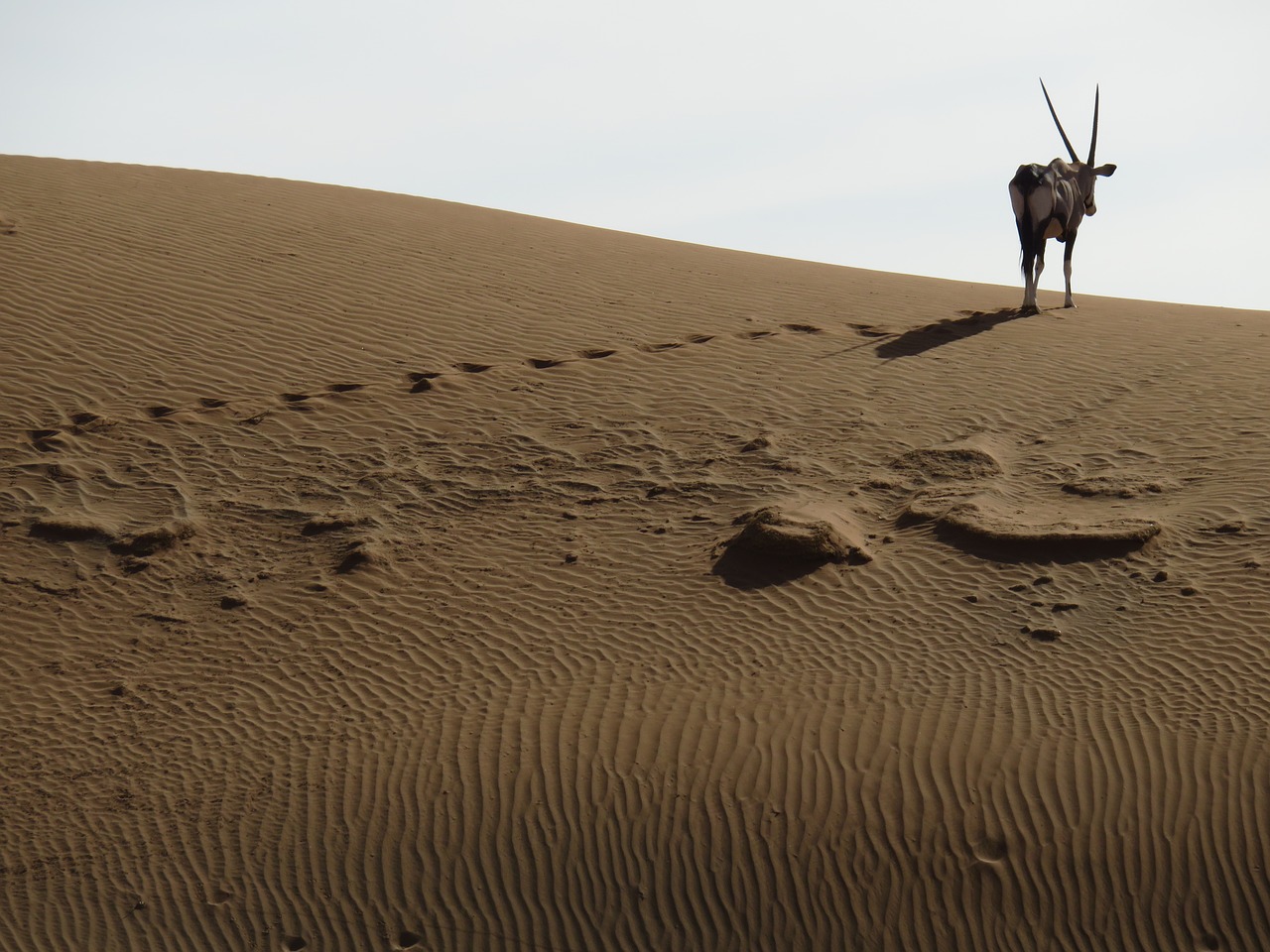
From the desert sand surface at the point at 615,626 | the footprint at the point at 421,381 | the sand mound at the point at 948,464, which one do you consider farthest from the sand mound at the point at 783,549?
the footprint at the point at 421,381

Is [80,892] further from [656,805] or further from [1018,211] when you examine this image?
[1018,211]

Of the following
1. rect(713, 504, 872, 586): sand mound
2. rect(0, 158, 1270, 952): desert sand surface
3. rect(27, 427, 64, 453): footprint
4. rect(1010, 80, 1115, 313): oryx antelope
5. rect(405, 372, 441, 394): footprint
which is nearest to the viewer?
rect(0, 158, 1270, 952): desert sand surface

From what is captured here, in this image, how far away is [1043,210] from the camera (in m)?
13.9

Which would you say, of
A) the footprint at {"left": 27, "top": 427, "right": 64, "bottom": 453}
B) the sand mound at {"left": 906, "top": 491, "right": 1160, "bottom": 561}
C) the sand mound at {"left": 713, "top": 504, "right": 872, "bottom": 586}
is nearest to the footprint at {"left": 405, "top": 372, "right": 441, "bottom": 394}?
the footprint at {"left": 27, "top": 427, "right": 64, "bottom": 453}

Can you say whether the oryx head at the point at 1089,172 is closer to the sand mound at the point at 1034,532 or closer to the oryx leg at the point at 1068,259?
the oryx leg at the point at 1068,259

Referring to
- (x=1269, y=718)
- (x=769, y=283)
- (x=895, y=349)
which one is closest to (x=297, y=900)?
(x=1269, y=718)

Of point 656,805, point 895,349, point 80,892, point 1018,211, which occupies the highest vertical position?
point 1018,211

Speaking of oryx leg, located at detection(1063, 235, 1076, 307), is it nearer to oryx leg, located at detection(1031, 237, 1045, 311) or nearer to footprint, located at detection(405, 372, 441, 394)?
oryx leg, located at detection(1031, 237, 1045, 311)

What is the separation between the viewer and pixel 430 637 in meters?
7.83

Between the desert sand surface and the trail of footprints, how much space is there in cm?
5

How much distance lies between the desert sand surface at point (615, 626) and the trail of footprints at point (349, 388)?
5cm

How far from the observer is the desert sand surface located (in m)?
5.92

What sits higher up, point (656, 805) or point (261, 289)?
point (261, 289)

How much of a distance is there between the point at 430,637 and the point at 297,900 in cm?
215
